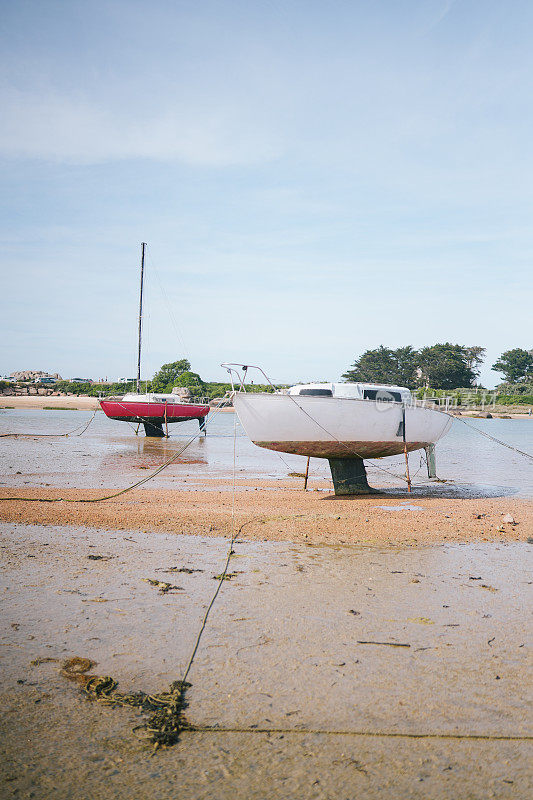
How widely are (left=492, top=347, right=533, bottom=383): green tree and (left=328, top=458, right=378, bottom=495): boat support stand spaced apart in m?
119

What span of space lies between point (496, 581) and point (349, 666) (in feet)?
9.64

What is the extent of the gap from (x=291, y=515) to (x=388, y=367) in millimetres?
100733

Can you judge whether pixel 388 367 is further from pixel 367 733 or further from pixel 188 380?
pixel 367 733

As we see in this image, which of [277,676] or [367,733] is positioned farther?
[277,676]

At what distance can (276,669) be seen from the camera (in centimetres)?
403

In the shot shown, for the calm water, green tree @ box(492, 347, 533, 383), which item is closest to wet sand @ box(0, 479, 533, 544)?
the calm water

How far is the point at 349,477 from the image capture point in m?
13.7

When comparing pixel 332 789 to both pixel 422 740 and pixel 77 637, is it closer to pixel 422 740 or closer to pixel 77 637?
pixel 422 740

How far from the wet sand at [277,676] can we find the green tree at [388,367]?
329 feet

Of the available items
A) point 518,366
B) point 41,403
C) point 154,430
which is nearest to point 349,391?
point 154,430

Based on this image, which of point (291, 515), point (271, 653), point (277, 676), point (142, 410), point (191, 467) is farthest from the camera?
point (142, 410)

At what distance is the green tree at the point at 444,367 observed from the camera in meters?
102

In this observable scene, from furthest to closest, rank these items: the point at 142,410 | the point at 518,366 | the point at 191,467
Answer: the point at 518,366
the point at 142,410
the point at 191,467

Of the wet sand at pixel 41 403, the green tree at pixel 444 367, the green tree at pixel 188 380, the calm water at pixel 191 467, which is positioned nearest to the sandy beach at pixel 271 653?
the calm water at pixel 191 467
